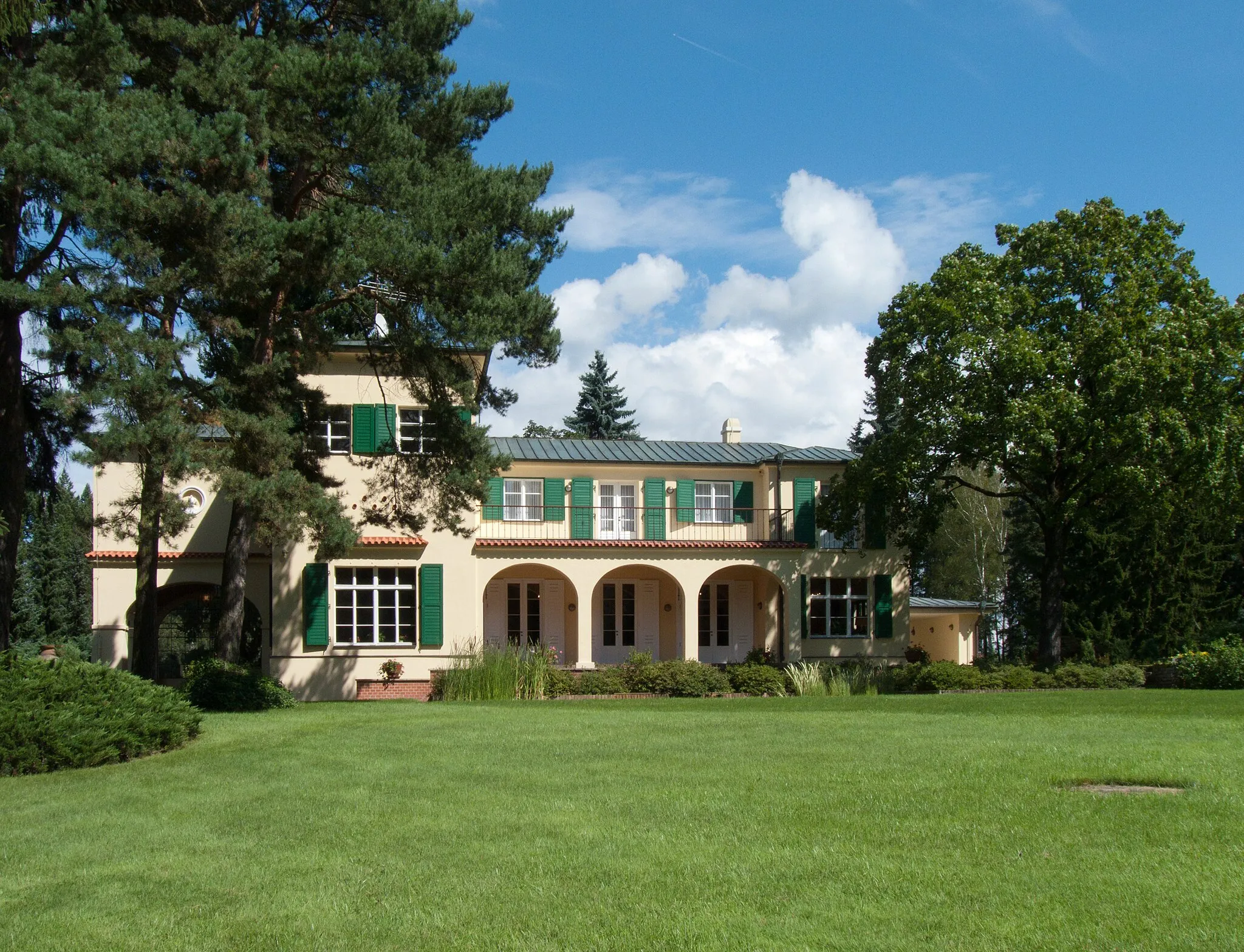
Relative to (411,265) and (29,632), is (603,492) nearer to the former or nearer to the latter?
(411,265)

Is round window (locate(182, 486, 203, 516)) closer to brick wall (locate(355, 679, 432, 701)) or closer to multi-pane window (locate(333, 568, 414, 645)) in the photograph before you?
multi-pane window (locate(333, 568, 414, 645))

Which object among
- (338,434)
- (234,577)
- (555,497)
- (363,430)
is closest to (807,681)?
(555,497)

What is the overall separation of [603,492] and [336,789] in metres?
20.9

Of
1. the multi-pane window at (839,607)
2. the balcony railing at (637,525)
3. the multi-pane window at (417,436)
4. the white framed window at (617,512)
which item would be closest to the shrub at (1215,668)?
the multi-pane window at (839,607)

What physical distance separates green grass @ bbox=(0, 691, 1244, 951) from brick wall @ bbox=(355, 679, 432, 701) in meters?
12.9

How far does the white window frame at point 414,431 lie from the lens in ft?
66.0

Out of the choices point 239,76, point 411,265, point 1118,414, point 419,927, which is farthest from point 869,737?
point 1118,414

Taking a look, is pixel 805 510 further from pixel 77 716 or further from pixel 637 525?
pixel 77 716

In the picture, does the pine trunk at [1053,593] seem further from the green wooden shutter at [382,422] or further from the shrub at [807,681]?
the green wooden shutter at [382,422]

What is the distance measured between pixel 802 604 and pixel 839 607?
1.29 meters

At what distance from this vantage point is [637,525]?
30.1 meters

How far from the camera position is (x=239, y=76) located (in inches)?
655

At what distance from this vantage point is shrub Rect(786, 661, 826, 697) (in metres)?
23.5

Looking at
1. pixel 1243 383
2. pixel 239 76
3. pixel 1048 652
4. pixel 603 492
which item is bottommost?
pixel 1048 652
